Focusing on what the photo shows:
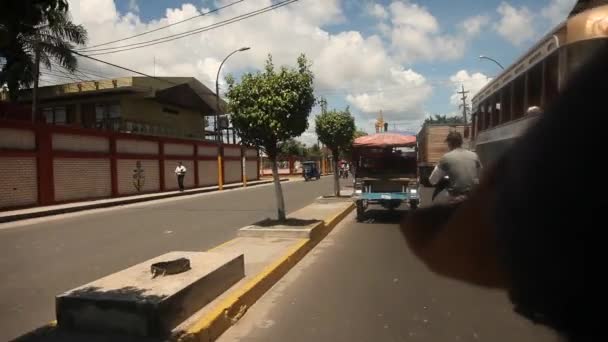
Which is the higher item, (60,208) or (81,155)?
(81,155)

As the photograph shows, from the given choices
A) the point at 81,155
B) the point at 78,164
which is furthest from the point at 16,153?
the point at 81,155

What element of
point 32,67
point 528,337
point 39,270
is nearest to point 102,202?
point 32,67

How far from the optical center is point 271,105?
32.9 feet

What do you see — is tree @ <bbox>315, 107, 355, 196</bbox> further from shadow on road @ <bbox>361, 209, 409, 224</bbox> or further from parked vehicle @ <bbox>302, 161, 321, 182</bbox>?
parked vehicle @ <bbox>302, 161, 321, 182</bbox>

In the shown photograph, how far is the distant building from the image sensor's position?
1251 inches

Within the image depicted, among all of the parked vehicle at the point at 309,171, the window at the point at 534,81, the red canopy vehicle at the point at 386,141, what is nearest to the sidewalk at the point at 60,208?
the red canopy vehicle at the point at 386,141

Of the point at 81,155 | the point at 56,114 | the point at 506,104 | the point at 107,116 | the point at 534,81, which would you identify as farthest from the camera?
the point at 56,114

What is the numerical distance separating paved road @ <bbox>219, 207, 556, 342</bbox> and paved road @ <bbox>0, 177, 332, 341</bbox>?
7.33 feet

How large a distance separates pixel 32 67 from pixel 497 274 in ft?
88.1

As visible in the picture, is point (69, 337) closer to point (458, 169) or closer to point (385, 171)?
point (458, 169)

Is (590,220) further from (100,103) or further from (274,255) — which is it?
(100,103)

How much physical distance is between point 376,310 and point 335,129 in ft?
54.6

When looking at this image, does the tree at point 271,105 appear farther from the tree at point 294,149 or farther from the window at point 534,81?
the tree at point 294,149

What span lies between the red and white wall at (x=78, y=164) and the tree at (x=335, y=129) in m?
8.94
